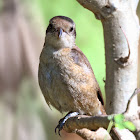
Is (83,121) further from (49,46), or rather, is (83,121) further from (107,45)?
(49,46)

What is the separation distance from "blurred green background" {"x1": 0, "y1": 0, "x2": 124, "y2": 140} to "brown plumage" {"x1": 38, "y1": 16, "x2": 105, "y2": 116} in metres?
2.51

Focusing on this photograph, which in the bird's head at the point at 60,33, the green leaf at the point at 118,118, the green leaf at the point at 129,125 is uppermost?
the bird's head at the point at 60,33

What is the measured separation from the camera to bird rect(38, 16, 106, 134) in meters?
3.24

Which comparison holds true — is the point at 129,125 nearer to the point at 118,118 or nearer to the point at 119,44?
the point at 118,118

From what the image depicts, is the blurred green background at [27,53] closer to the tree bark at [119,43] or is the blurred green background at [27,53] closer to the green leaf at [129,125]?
the tree bark at [119,43]

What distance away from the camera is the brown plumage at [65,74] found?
3.24 metres

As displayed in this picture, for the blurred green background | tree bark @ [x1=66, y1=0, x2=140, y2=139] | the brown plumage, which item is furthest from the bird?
the blurred green background

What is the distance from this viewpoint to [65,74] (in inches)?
126

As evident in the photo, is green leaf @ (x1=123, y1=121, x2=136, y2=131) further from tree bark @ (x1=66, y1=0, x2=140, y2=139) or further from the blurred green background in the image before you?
the blurred green background

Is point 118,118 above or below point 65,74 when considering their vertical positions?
below

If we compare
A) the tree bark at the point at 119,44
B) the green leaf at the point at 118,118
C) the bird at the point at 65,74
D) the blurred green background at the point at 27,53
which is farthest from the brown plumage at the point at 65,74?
the blurred green background at the point at 27,53

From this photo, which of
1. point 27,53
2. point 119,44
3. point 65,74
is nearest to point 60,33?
point 65,74

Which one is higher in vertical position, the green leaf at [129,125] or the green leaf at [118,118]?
the green leaf at [118,118]

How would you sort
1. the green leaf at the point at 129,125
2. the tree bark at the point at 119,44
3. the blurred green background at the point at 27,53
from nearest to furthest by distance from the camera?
the green leaf at the point at 129,125
the tree bark at the point at 119,44
the blurred green background at the point at 27,53
